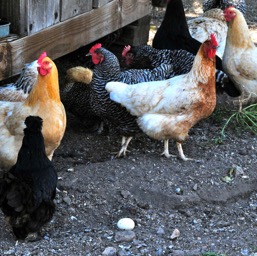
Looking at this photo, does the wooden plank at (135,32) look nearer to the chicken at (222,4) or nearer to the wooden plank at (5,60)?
the chicken at (222,4)

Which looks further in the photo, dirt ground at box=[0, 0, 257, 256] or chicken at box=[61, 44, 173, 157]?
chicken at box=[61, 44, 173, 157]

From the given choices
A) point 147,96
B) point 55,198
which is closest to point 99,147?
point 147,96

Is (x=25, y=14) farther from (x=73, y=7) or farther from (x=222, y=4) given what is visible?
(x=222, y=4)

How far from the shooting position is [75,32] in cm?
594

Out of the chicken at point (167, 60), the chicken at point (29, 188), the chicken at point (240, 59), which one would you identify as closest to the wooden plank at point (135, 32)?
the chicken at point (167, 60)

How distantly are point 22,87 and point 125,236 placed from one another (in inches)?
73.7

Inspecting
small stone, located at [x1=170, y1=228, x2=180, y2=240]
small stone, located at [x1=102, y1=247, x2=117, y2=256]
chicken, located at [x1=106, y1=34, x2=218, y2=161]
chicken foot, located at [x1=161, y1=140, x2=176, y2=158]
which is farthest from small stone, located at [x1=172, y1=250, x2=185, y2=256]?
chicken foot, located at [x1=161, y1=140, x2=176, y2=158]

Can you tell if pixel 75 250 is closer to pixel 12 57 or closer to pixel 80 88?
pixel 12 57

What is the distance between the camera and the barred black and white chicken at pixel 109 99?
18.1 ft

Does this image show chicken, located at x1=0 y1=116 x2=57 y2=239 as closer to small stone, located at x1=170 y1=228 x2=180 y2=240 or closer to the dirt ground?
the dirt ground

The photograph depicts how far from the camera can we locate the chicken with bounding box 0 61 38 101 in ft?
17.2

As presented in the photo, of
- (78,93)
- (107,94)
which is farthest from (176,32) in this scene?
(107,94)

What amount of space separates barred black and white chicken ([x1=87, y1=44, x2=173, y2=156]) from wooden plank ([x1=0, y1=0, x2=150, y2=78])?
0.36 metres

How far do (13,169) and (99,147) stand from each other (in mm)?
1742
